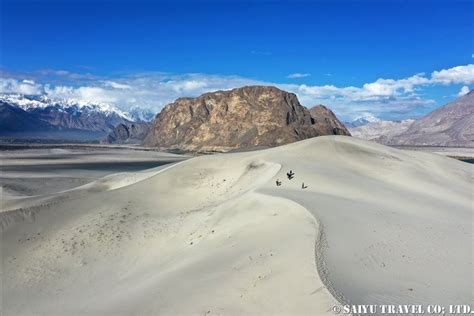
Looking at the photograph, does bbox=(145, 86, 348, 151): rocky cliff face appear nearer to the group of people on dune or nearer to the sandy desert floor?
the sandy desert floor

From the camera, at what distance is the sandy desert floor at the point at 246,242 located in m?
9.68

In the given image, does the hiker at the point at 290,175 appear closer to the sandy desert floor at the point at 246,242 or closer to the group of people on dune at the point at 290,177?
the group of people on dune at the point at 290,177

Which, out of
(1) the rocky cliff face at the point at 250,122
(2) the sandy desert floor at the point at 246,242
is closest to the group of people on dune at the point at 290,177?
(2) the sandy desert floor at the point at 246,242

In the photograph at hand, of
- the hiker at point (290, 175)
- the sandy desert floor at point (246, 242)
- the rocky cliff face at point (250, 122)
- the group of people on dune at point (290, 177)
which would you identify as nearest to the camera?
the sandy desert floor at point (246, 242)

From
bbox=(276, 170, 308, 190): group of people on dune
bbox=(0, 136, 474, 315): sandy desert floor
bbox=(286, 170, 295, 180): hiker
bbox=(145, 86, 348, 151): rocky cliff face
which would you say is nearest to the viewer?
bbox=(0, 136, 474, 315): sandy desert floor

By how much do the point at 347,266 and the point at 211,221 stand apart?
349 inches

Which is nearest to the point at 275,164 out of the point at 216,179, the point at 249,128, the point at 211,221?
the point at 216,179

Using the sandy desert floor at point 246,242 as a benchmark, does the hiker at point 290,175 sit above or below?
above

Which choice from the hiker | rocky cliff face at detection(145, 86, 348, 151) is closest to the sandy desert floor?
the hiker

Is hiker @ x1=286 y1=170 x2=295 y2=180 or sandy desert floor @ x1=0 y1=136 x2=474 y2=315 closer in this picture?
sandy desert floor @ x1=0 y1=136 x2=474 y2=315

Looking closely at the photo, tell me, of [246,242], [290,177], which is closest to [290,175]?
[290,177]

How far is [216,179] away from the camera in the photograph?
27328 mm

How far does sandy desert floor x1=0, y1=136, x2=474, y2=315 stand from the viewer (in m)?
9.68

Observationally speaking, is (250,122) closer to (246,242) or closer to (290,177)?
(290,177)
